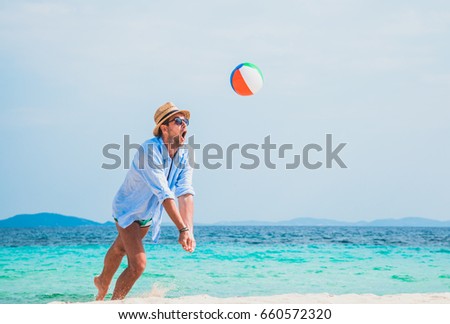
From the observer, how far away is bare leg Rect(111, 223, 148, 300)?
17.7ft

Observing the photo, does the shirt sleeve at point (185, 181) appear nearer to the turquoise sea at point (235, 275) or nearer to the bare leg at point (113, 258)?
the bare leg at point (113, 258)

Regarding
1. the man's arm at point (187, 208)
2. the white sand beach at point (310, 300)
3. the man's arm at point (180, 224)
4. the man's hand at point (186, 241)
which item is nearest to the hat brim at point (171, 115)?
the man's arm at point (187, 208)

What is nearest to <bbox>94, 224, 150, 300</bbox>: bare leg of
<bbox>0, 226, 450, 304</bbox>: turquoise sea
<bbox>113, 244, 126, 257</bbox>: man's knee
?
<bbox>113, 244, 126, 257</bbox>: man's knee

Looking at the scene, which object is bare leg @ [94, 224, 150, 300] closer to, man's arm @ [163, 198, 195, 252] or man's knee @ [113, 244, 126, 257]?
man's knee @ [113, 244, 126, 257]

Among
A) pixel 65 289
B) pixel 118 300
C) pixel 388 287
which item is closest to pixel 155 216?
pixel 118 300

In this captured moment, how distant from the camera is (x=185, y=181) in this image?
5.51m

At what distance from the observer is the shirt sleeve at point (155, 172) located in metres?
5.09

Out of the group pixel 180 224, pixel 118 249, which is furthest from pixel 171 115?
pixel 118 249

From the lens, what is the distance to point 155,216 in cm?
554

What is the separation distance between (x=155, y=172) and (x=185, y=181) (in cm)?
42

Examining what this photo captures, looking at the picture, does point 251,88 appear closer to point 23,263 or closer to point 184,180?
point 184,180

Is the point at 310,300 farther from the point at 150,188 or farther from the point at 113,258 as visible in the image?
the point at 150,188

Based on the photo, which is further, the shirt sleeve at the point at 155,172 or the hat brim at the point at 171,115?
the hat brim at the point at 171,115

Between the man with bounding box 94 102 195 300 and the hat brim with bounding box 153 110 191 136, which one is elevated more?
the hat brim with bounding box 153 110 191 136
